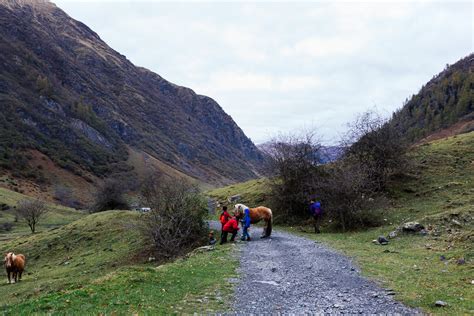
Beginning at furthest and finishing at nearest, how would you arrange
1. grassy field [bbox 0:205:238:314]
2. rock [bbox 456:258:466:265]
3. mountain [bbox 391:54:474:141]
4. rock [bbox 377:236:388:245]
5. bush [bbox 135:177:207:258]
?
1. mountain [bbox 391:54:474:141]
2. bush [bbox 135:177:207:258]
3. rock [bbox 377:236:388:245]
4. rock [bbox 456:258:466:265]
5. grassy field [bbox 0:205:238:314]

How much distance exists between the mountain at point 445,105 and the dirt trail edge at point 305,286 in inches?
4454

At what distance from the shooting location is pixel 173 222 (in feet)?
101

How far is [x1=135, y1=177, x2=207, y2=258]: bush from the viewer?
3017 cm

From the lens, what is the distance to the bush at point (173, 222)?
30.2 m

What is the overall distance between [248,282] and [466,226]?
1607 cm

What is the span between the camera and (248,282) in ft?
51.6

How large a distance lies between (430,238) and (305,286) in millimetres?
12478

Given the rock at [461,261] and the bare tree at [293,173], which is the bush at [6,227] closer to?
the bare tree at [293,173]

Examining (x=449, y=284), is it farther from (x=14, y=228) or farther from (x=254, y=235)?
(x=14, y=228)

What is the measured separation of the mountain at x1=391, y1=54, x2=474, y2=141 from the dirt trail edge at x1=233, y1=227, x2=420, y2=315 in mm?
113142

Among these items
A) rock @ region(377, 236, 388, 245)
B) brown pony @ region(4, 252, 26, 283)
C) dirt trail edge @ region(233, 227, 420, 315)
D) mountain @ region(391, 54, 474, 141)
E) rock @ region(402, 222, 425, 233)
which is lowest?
brown pony @ region(4, 252, 26, 283)

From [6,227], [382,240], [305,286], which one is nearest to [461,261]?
[305,286]

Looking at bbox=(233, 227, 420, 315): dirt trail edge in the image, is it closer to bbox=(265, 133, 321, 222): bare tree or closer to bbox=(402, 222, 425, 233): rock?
bbox=(402, 222, 425, 233): rock

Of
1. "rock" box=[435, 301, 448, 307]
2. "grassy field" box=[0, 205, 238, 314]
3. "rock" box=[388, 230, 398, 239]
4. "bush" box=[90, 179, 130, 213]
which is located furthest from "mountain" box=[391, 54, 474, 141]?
"rock" box=[435, 301, 448, 307]
